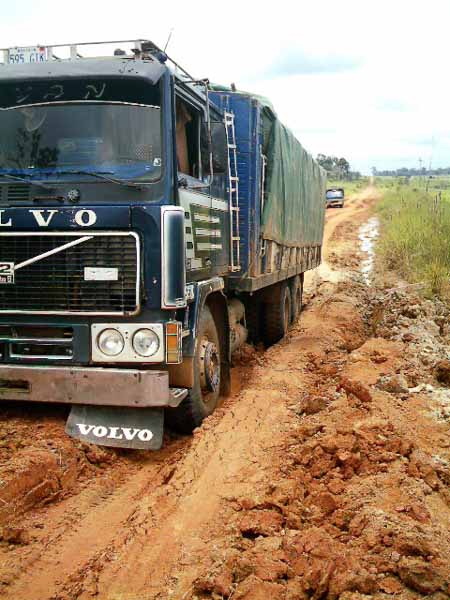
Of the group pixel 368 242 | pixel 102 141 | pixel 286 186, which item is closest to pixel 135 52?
pixel 102 141

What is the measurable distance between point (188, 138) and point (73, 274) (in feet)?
5.47

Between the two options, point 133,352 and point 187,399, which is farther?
point 187,399

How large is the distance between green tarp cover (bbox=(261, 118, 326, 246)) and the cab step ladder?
71 cm

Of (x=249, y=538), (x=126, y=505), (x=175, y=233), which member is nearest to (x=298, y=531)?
(x=249, y=538)

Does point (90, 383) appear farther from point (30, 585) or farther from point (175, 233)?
point (30, 585)

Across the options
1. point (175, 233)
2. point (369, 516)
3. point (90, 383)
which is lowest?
point (369, 516)

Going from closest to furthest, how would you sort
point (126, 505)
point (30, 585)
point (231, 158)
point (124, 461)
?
1. point (30, 585)
2. point (126, 505)
3. point (124, 461)
4. point (231, 158)

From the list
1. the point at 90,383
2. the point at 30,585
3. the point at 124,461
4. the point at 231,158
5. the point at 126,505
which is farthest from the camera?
the point at 231,158

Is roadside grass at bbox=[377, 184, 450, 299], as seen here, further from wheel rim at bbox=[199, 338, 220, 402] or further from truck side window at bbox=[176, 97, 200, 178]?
truck side window at bbox=[176, 97, 200, 178]

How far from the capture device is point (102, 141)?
4812 millimetres

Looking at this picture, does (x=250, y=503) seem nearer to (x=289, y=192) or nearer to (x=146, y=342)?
(x=146, y=342)

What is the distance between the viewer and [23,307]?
482 cm

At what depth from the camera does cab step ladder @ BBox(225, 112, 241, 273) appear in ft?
22.1

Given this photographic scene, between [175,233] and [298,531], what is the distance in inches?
87.6
